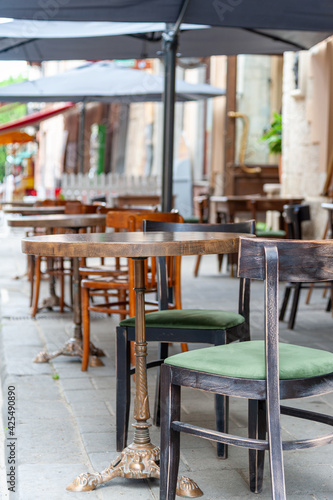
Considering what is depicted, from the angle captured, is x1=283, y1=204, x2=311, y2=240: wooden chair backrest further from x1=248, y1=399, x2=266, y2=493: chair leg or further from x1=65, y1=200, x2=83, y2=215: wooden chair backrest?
x1=248, y1=399, x2=266, y2=493: chair leg

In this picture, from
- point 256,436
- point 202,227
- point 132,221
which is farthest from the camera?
point 132,221

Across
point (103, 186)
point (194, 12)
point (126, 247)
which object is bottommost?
point (103, 186)

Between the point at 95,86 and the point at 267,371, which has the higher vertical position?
the point at 95,86

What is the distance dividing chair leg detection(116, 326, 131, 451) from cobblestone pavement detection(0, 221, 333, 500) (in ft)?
0.29

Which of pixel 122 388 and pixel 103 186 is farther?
pixel 103 186

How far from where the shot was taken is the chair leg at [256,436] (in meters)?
2.46

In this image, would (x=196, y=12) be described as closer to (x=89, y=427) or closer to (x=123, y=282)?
(x=123, y=282)

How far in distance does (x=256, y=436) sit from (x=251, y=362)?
407 mm

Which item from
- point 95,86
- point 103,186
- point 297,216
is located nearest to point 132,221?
point 297,216

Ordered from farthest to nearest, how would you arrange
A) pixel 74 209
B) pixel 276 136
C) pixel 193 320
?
pixel 276 136 → pixel 74 209 → pixel 193 320

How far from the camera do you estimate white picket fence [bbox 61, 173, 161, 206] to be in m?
11.6

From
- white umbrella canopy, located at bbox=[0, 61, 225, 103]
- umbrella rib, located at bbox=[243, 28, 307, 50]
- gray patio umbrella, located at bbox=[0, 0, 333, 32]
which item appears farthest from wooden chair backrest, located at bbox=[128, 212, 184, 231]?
white umbrella canopy, located at bbox=[0, 61, 225, 103]

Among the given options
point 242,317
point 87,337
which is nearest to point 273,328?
point 242,317

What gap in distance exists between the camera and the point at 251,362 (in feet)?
7.17
